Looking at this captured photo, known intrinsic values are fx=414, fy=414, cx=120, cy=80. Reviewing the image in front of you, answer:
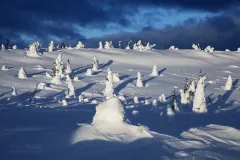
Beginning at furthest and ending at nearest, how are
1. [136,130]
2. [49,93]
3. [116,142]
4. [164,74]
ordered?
[164,74], [49,93], [136,130], [116,142]

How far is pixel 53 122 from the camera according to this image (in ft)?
64.8

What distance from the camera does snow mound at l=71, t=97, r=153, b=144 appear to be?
641 inches

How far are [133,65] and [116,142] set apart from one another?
4811 cm

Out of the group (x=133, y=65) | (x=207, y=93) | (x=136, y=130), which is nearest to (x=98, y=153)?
(x=136, y=130)

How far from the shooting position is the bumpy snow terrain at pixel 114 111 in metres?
15.3

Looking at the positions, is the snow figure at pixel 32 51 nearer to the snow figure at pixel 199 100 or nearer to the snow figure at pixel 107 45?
the snow figure at pixel 107 45

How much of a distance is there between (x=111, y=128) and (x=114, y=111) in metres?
0.83

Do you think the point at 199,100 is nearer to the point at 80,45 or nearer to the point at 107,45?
the point at 80,45

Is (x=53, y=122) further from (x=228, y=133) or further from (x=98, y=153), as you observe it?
(x=228, y=133)

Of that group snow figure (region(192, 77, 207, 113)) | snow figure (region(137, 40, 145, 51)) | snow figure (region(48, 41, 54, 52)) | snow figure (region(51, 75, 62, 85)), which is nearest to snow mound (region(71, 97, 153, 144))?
snow figure (region(192, 77, 207, 113))

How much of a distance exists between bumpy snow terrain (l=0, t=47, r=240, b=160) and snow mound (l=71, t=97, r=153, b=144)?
0.04 metres

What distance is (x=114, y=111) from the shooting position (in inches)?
699

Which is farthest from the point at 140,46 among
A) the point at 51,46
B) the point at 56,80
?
the point at 56,80

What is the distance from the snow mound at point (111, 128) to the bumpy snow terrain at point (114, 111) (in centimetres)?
4
